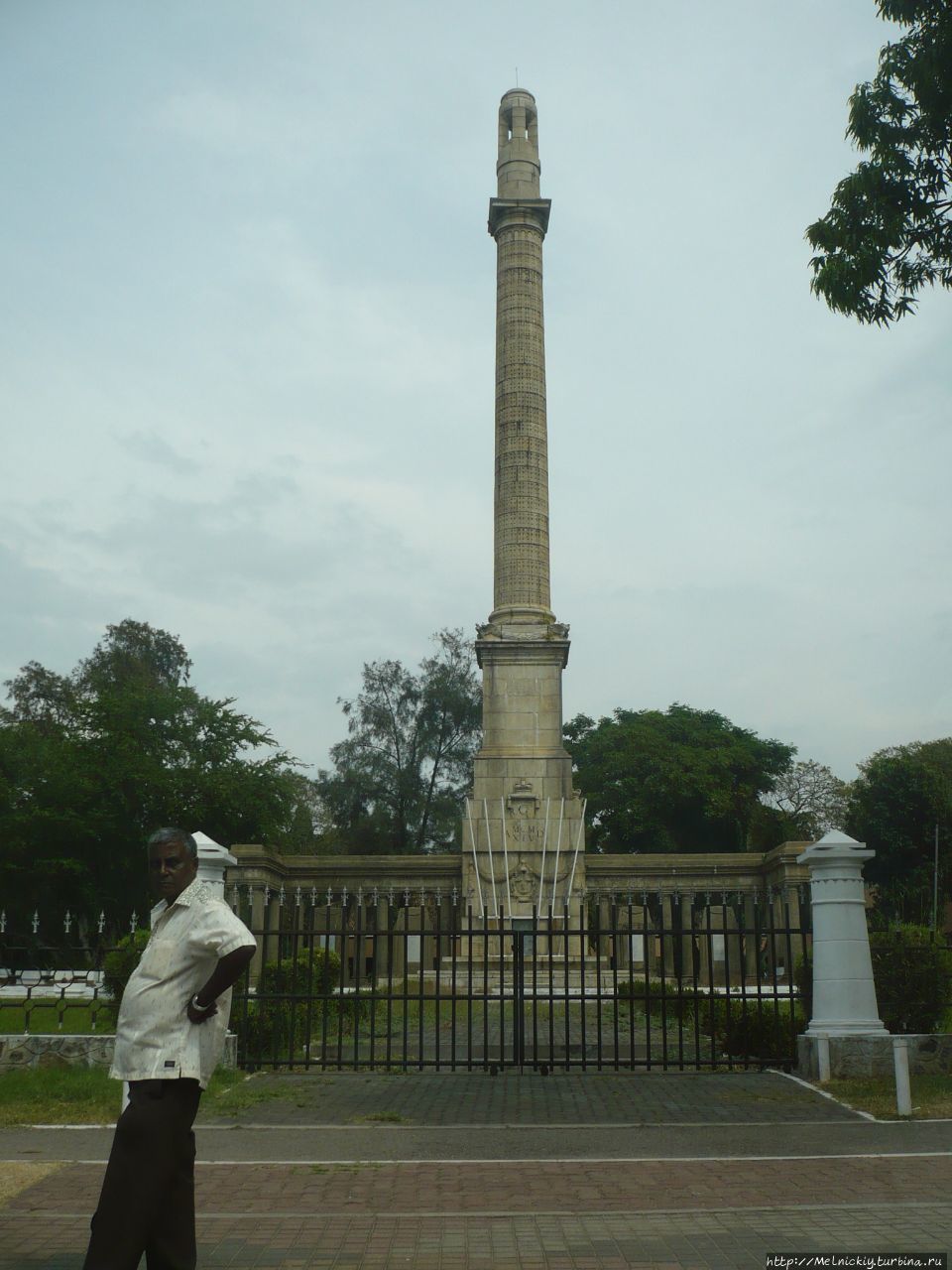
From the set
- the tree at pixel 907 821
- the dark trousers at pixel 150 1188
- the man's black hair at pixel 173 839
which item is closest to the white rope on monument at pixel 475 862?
the man's black hair at pixel 173 839

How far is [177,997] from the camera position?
200 inches

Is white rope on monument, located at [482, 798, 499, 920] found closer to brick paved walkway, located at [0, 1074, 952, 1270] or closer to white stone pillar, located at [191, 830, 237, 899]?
white stone pillar, located at [191, 830, 237, 899]

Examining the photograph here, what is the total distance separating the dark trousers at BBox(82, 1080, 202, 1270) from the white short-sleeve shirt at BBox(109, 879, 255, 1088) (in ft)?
0.30

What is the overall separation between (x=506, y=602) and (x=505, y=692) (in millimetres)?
2583

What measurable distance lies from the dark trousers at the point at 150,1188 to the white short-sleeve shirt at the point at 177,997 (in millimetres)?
91

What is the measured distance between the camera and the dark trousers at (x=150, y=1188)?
4.68m

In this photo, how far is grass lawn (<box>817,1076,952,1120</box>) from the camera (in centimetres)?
1033

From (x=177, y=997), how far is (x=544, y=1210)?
3225 millimetres

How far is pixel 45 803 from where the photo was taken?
3919 cm

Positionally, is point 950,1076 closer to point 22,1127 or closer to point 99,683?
point 22,1127

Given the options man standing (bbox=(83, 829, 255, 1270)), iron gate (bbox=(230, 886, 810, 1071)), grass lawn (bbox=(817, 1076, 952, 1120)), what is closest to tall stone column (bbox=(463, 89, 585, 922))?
iron gate (bbox=(230, 886, 810, 1071))

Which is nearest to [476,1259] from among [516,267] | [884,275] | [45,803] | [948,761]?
[884,275]

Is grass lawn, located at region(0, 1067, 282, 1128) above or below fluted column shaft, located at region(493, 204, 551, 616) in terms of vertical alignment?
below

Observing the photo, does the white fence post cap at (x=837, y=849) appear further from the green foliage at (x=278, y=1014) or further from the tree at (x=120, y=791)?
the tree at (x=120, y=791)
